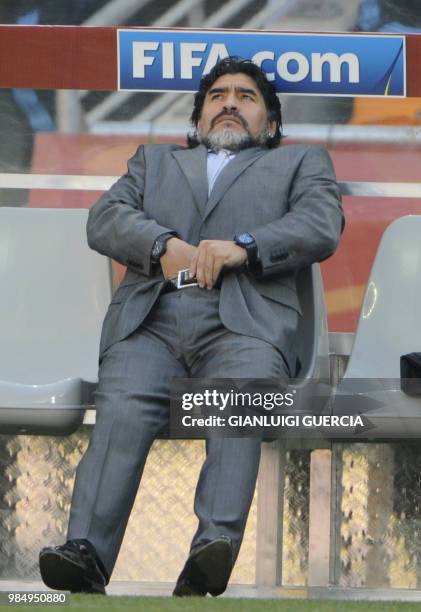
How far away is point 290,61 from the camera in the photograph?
414 cm

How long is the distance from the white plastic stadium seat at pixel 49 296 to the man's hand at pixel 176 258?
427 mm

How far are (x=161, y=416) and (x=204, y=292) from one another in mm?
282

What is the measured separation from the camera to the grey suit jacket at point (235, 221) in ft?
9.47

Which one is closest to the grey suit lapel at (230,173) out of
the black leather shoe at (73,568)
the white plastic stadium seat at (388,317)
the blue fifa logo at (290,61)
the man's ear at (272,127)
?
the man's ear at (272,127)

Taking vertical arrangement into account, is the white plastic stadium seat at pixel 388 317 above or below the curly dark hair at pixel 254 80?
below

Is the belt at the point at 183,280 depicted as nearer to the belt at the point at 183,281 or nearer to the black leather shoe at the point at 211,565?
the belt at the point at 183,281

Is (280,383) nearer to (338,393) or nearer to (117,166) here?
(338,393)

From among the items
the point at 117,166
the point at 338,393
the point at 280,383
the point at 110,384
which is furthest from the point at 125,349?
the point at 117,166

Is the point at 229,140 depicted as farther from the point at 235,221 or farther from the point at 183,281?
the point at 183,281

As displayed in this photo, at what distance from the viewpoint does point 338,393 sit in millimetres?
3068

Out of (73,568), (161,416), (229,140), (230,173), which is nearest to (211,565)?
(73,568)

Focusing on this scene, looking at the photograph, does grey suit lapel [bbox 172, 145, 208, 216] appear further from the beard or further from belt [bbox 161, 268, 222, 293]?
belt [bbox 161, 268, 222, 293]

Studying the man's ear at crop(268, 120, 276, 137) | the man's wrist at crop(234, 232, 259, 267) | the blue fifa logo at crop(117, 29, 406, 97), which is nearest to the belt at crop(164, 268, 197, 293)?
the man's wrist at crop(234, 232, 259, 267)

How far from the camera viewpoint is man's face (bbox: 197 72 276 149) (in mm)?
3242
